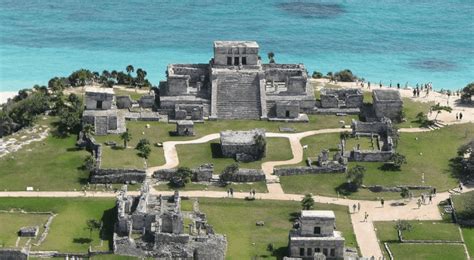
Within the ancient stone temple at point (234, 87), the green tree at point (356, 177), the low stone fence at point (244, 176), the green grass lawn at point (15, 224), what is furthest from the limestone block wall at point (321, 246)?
the ancient stone temple at point (234, 87)

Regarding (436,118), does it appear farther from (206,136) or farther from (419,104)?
(206,136)

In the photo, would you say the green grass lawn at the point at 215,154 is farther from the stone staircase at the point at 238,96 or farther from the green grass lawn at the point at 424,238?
the green grass lawn at the point at 424,238

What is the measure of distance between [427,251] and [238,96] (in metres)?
46.0

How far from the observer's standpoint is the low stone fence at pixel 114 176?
128750mm

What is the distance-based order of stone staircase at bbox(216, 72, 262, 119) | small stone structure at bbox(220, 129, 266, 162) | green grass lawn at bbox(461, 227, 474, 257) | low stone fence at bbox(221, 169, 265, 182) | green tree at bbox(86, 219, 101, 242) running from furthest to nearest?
stone staircase at bbox(216, 72, 262, 119)
small stone structure at bbox(220, 129, 266, 162)
low stone fence at bbox(221, 169, 265, 182)
green tree at bbox(86, 219, 101, 242)
green grass lawn at bbox(461, 227, 474, 257)

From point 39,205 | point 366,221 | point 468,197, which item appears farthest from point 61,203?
point 468,197

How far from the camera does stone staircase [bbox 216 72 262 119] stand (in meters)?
151

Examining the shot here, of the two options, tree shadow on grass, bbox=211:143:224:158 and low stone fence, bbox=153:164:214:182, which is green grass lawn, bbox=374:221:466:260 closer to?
low stone fence, bbox=153:164:214:182

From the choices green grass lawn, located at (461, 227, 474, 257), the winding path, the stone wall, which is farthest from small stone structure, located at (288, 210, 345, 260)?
the stone wall

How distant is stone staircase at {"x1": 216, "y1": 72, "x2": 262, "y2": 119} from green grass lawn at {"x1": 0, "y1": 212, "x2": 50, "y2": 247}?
37265 mm

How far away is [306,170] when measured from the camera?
132 meters

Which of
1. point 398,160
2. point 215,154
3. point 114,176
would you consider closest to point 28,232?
point 114,176

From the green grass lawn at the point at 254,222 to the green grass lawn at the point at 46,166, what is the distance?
47.6 feet

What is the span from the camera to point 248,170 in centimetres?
13112
